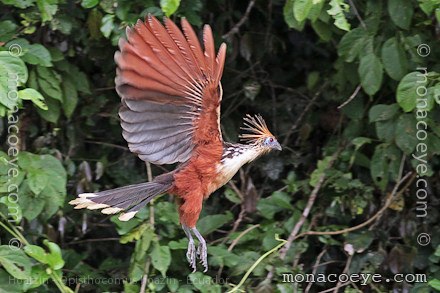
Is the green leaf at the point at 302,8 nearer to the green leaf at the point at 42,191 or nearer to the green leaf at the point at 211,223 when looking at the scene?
the green leaf at the point at 211,223

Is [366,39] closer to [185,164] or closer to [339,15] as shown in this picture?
[339,15]

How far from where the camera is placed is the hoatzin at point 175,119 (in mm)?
2662

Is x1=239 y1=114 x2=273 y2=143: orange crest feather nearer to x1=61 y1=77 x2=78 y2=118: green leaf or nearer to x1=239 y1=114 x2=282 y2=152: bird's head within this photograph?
x1=239 y1=114 x2=282 y2=152: bird's head

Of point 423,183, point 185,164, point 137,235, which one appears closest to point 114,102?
point 137,235

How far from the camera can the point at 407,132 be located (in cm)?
349

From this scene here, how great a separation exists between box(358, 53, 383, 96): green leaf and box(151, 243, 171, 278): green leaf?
1.08m

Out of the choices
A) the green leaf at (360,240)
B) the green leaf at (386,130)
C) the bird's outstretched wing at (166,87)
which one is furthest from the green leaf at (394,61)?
the bird's outstretched wing at (166,87)

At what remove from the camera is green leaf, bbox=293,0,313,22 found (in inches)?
121

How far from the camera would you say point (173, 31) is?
104 inches

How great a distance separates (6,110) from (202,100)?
2.67 ft

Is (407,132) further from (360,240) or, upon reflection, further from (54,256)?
(54,256)

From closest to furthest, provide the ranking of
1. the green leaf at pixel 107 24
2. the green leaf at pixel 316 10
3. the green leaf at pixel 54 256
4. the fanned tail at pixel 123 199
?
the fanned tail at pixel 123 199, the green leaf at pixel 316 10, the green leaf at pixel 54 256, the green leaf at pixel 107 24

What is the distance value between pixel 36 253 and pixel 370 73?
1.55 m

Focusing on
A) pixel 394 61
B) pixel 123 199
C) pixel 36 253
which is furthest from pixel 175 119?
pixel 394 61
